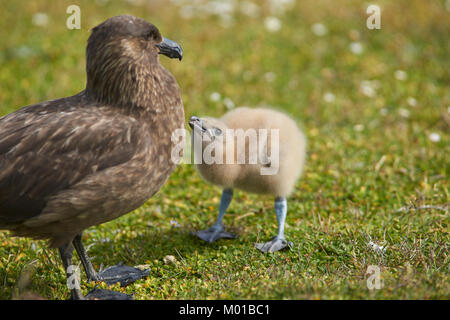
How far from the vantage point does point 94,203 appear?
3.67m

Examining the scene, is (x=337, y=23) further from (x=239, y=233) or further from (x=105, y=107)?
(x=105, y=107)

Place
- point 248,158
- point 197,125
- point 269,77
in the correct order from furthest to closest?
point 269,77 → point 248,158 → point 197,125

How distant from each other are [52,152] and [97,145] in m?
0.30

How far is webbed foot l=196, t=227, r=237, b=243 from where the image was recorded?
15.8 ft

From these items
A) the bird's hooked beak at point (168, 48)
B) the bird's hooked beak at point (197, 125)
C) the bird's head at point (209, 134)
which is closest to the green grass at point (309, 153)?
the bird's head at point (209, 134)

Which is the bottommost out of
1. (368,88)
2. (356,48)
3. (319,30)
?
(368,88)

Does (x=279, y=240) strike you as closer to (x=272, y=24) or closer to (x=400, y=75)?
(x=400, y=75)

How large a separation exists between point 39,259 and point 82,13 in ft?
21.1

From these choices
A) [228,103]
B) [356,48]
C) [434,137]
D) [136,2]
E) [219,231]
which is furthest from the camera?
[136,2]

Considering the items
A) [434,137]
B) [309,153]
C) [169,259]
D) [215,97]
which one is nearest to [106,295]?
[169,259]

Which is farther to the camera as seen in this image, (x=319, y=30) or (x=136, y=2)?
(x=136, y=2)

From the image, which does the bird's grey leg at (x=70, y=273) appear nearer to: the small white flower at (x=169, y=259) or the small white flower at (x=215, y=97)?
the small white flower at (x=169, y=259)

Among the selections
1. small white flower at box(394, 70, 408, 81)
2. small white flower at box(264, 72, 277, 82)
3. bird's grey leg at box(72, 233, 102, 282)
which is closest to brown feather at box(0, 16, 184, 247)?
bird's grey leg at box(72, 233, 102, 282)

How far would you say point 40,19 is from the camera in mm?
9414
